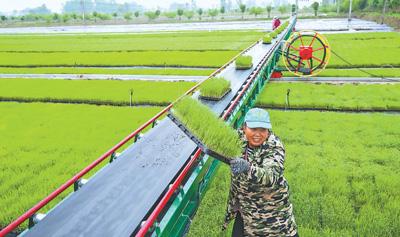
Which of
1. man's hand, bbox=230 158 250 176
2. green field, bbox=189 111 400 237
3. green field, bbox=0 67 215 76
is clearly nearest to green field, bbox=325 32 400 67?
green field, bbox=0 67 215 76

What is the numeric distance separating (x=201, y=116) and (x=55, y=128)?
6.47 metres

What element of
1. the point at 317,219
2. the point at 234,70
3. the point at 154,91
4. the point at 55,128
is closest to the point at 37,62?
the point at 154,91

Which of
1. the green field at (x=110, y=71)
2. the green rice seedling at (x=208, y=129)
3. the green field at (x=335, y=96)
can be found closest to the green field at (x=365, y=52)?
the green field at (x=335, y=96)

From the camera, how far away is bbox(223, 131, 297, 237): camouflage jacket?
7.99 ft

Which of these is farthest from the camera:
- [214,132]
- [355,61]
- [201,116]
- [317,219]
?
[355,61]

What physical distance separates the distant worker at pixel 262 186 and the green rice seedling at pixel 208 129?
0.36ft

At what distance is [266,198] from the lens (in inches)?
101

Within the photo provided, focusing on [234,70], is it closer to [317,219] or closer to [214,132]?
[317,219]

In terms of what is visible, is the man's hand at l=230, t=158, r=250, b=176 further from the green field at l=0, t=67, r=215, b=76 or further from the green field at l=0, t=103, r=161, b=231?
the green field at l=0, t=67, r=215, b=76

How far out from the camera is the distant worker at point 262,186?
2346 millimetres

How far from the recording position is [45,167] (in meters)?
6.05

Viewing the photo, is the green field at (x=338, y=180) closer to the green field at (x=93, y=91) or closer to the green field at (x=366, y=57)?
the green field at (x=93, y=91)

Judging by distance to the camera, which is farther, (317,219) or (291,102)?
(291,102)

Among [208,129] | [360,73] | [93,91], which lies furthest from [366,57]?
[208,129]
